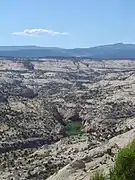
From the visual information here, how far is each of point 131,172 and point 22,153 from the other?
43.7m

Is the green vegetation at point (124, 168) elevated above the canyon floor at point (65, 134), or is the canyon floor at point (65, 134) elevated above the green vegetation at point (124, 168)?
the green vegetation at point (124, 168)

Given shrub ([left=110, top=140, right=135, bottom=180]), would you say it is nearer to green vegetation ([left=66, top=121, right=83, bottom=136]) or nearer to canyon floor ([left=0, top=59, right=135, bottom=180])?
canyon floor ([left=0, top=59, right=135, bottom=180])

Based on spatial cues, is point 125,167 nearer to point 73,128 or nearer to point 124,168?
point 124,168

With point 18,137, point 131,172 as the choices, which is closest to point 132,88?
point 18,137

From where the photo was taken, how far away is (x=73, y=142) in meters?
85.3

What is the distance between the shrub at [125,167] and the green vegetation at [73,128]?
61.8 metres

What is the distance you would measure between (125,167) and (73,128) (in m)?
71.2

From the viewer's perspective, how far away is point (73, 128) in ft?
375

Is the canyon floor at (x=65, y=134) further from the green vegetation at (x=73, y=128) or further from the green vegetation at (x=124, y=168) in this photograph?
the green vegetation at (x=124, y=168)

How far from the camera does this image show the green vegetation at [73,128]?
107m

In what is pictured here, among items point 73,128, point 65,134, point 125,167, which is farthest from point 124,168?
→ point 73,128

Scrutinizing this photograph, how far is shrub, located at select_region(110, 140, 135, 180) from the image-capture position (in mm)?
42603

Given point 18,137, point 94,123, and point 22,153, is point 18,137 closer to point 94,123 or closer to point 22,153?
point 22,153

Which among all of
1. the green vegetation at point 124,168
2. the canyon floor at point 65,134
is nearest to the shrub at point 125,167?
the green vegetation at point 124,168
